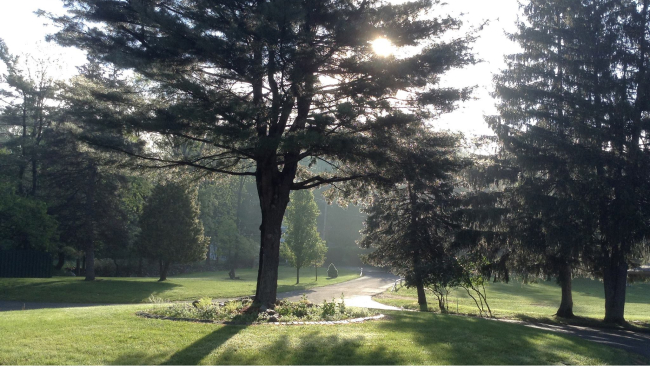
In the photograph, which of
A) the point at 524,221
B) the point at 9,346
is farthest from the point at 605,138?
the point at 9,346

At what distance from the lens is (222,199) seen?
55719 millimetres

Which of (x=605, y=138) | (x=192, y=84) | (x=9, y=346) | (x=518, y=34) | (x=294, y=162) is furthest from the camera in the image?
(x=518, y=34)

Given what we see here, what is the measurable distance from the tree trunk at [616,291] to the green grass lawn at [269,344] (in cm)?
920

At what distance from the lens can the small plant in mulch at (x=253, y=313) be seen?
10.6 m

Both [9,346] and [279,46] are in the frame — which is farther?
[279,46]

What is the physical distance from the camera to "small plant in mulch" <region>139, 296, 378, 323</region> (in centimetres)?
1057

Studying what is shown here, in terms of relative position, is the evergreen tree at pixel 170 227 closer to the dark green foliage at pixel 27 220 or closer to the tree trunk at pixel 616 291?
the dark green foliage at pixel 27 220

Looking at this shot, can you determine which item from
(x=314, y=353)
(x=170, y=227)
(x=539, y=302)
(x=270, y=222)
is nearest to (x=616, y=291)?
(x=539, y=302)

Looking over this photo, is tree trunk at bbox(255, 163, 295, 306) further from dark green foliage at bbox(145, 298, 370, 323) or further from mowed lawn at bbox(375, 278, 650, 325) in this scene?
mowed lawn at bbox(375, 278, 650, 325)

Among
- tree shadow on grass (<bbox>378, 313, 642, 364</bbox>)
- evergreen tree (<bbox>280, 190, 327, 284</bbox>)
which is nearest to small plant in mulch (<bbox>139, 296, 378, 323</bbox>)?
tree shadow on grass (<bbox>378, 313, 642, 364</bbox>)

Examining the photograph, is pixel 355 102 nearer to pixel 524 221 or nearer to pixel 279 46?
pixel 279 46

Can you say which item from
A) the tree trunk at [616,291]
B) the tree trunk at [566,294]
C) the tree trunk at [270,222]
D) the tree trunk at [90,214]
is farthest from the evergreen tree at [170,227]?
the tree trunk at [616,291]

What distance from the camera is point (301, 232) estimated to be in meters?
36.9

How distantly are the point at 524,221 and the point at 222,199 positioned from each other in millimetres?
41758
